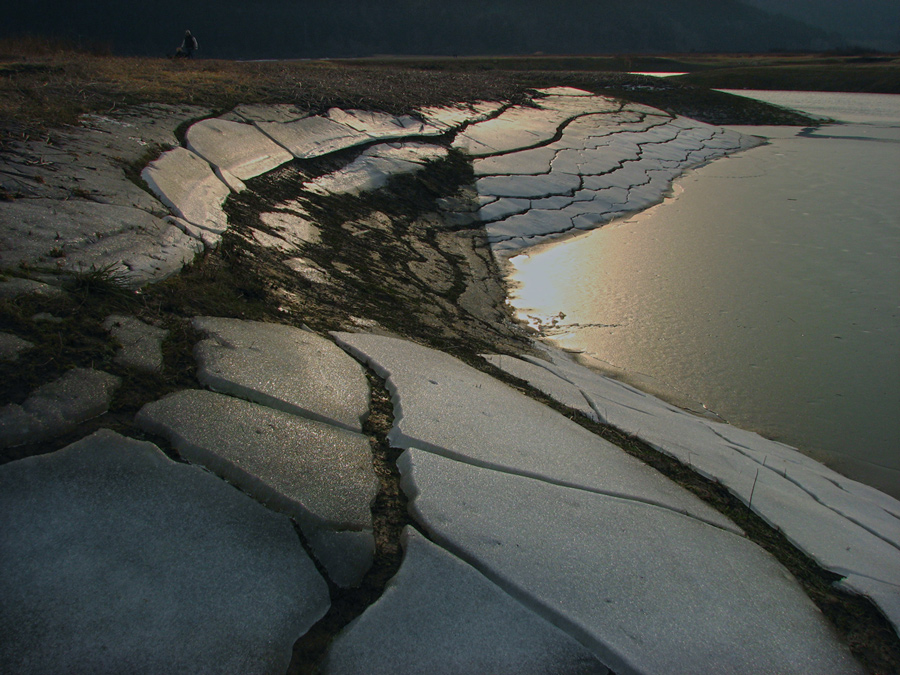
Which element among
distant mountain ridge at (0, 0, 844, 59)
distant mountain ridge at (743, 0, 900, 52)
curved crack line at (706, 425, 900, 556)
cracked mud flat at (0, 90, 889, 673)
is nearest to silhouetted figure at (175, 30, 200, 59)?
cracked mud flat at (0, 90, 889, 673)

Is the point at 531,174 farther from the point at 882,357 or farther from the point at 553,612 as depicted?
the point at 553,612

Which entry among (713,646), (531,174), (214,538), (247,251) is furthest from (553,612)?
(531,174)

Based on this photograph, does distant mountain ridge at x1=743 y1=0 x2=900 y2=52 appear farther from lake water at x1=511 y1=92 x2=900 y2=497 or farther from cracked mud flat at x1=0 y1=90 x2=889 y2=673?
cracked mud flat at x1=0 y1=90 x2=889 y2=673

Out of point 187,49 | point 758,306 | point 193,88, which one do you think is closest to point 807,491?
point 758,306

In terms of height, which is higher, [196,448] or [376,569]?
[196,448]

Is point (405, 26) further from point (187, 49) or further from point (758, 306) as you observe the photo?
point (758, 306)

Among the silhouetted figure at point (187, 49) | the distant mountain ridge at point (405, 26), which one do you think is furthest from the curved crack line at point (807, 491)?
the distant mountain ridge at point (405, 26)

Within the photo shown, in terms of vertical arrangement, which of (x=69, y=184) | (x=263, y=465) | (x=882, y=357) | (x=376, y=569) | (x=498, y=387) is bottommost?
(x=882, y=357)
